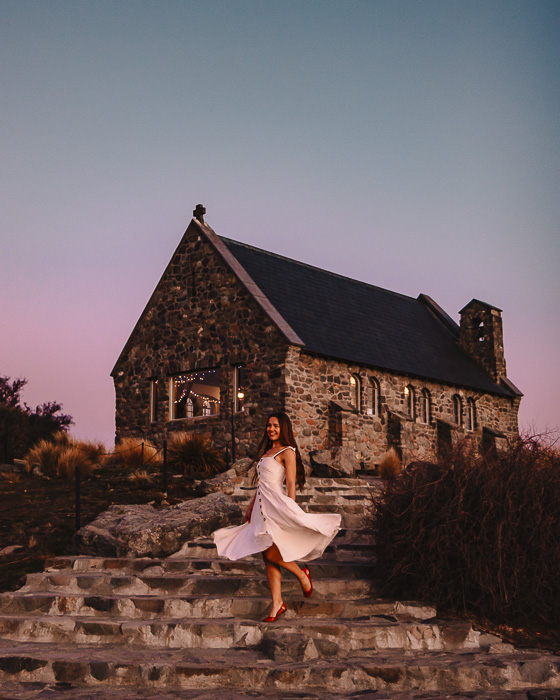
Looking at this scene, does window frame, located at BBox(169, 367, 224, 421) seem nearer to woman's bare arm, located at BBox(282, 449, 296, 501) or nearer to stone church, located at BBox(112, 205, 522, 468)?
stone church, located at BBox(112, 205, 522, 468)

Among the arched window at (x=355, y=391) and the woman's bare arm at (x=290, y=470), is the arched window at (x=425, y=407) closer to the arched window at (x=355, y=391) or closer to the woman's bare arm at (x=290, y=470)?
the arched window at (x=355, y=391)

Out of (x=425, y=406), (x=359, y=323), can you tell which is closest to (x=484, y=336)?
(x=425, y=406)

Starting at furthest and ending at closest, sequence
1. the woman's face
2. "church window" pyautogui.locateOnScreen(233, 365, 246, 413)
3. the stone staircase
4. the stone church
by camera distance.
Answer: "church window" pyautogui.locateOnScreen(233, 365, 246, 413) < the stone church < the woman's face < the stone staircase

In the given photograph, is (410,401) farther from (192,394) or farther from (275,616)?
(275,616)

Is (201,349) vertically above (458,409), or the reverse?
(201,349)

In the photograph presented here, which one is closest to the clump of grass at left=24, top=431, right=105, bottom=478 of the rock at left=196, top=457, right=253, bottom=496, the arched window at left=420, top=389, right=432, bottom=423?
the rock at left=196, top=457, right=253, bottom=496

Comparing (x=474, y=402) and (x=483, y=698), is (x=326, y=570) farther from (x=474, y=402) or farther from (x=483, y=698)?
(x=474, y=402)

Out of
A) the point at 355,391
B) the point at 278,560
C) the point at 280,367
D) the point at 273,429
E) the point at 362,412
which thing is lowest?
the point at 278,560

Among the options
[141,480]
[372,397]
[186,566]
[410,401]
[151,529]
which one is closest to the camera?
[186,566]

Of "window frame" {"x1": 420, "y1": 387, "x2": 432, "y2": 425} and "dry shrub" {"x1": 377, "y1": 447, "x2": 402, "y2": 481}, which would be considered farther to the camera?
"window frame" {"x1": 420, "y1": 387, "x2": 432, "y2": 425}

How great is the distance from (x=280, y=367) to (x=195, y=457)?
353 centimetres

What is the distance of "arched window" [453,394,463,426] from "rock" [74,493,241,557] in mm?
15412

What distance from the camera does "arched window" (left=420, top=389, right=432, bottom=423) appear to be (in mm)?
23266

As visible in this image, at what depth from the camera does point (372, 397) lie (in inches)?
846
